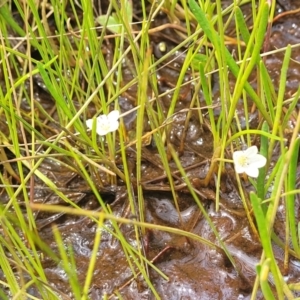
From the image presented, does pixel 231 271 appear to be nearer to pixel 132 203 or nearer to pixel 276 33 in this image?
pixel 132 203

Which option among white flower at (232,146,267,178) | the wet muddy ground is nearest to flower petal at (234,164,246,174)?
white flower at (232,146,267,178)

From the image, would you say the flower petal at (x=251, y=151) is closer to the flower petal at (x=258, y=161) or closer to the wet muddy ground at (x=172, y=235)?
the flower petal at (x=258, y=161)

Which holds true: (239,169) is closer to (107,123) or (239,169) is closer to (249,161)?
(249,161)

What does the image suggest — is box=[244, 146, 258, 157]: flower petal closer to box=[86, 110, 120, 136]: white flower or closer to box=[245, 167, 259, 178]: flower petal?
box=[245, 167, 259, 178]: flower petal

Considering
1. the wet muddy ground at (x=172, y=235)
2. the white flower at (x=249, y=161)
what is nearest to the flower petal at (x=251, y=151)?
the white flower at (x=249, y=161)

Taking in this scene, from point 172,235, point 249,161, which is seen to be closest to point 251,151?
point 249,161

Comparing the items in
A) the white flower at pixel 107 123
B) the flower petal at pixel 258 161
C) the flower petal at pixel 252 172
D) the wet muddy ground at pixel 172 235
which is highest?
the white flower at pixel 107 123

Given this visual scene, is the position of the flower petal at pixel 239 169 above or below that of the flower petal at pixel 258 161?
below
